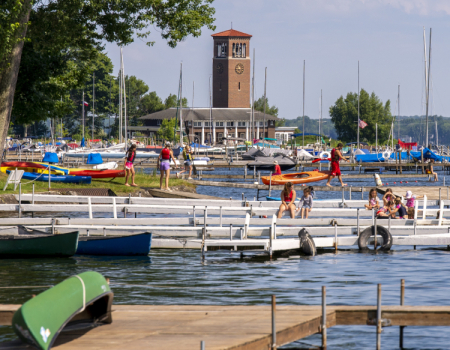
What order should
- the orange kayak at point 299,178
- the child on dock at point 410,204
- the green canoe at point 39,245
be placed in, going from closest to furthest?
1. the green canoe at point 39,245
2. the child on dock at point 410,204
3. the orange kayak at point 299,178

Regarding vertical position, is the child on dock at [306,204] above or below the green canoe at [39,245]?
above

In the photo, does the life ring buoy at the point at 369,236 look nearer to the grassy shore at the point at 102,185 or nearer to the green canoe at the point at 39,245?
the green canoe at the point at 39,245

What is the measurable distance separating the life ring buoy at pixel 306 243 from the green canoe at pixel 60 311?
1005 cm

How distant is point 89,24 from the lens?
1044 inches

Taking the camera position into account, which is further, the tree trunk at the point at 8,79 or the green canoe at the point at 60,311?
the tree trunk at the point at 8,79

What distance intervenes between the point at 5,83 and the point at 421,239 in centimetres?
1613

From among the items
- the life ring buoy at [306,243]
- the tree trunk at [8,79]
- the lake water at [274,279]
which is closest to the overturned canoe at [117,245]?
the lake water at [274,279]

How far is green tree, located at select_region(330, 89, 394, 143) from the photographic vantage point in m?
143

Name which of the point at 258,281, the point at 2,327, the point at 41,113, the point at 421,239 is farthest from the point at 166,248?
the point at 41,113

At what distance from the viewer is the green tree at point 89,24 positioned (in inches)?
966

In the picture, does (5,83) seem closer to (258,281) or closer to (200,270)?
(200,270)

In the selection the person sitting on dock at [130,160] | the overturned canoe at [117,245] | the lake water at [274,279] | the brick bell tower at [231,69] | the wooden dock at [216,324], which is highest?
the brick bell tower at [231,69]

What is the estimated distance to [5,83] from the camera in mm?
24344

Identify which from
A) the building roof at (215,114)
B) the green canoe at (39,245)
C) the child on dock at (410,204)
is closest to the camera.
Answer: the green canoe at (39,245)
